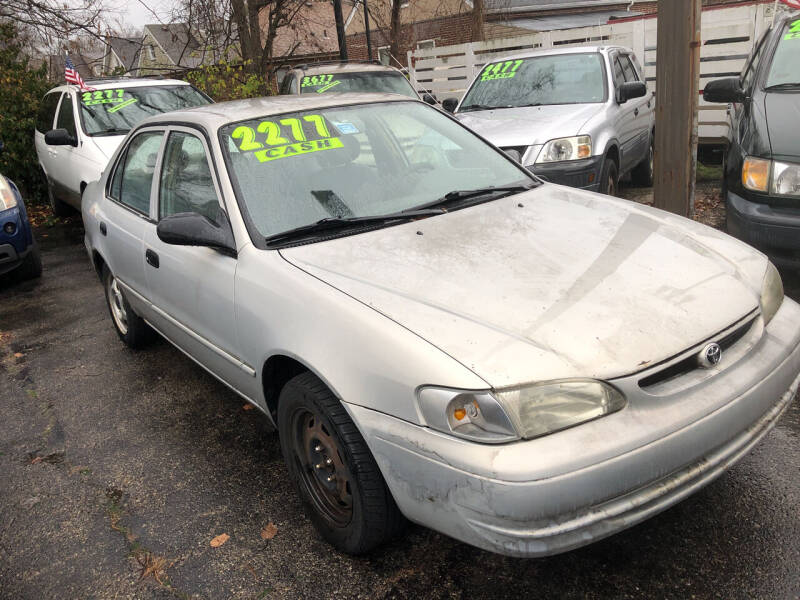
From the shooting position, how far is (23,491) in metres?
3.36

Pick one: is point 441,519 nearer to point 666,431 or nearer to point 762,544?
point 666,431

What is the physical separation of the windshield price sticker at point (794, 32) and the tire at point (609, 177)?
1.73m

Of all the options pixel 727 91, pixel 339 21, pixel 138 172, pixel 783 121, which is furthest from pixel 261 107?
pixel 339 21

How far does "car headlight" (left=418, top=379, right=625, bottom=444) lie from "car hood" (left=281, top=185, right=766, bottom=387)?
0.04m

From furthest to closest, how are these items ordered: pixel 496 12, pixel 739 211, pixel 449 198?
1. pixel 496 12
2. pixel 739 211
3. pixel 449 198

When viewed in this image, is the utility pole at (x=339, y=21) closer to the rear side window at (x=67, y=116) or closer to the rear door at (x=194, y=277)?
the rear side window at (x=67, y=116)

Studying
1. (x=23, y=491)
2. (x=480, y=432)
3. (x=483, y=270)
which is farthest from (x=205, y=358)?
(x=480, y=432)

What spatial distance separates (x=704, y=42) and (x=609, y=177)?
5.57 metres

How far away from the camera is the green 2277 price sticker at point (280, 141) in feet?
10.8

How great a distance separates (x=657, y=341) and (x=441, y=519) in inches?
34.2

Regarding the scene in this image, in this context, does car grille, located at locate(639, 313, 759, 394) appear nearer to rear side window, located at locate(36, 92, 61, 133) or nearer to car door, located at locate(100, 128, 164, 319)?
car door, located at locate(100, 128, 164, 319)

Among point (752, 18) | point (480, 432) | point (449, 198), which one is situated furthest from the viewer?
point (752, 18)

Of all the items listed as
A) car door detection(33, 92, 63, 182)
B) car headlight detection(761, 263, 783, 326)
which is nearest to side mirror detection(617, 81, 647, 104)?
car headlight detection(761, 263, 783, 326)

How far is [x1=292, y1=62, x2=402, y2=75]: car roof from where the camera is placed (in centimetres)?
1034
